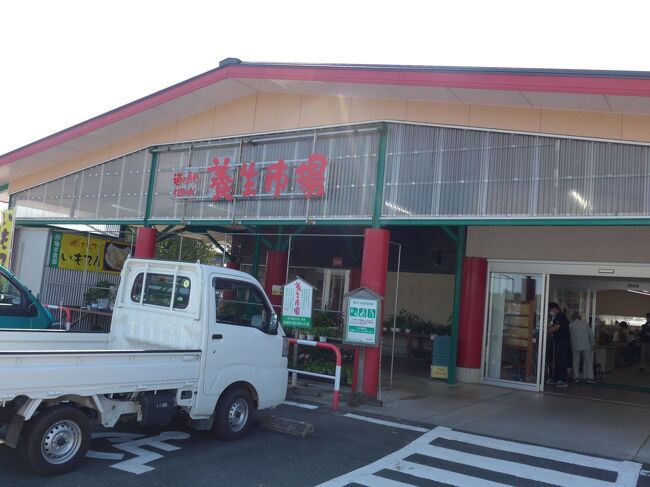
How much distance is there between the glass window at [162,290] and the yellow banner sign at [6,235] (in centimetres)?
1170

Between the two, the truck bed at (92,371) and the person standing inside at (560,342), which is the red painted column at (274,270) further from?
the truck bed at (92,371)

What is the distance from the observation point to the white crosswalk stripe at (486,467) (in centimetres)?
609

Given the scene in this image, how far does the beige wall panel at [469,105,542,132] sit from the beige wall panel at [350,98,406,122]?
52.5 inches

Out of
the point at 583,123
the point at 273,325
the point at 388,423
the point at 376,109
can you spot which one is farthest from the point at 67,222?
the point at 583,123

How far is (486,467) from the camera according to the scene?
662 cm

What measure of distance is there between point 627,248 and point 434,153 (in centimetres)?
428

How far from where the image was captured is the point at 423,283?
717 inches

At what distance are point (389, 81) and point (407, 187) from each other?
1.81 meters

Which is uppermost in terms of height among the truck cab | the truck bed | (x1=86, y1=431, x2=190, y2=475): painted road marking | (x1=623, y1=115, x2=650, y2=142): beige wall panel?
(x1=623, y1=115, x2=650, y2=142): beige wall panel

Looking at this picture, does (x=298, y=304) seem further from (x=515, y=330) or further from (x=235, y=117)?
(x=515, y=330)

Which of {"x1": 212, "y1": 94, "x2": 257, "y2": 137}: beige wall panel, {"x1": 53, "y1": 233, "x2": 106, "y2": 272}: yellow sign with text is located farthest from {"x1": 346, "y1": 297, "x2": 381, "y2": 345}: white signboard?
{"x1": 53, "y1": 233, "x2": 106, "y2": 272}: yellow sign with text

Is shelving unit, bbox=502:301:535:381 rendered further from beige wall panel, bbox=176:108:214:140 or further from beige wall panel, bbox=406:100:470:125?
beige wall panel, bbox=176:108:214:140

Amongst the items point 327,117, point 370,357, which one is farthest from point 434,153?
point 370,357

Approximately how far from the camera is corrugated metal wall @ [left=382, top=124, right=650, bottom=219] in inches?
324
